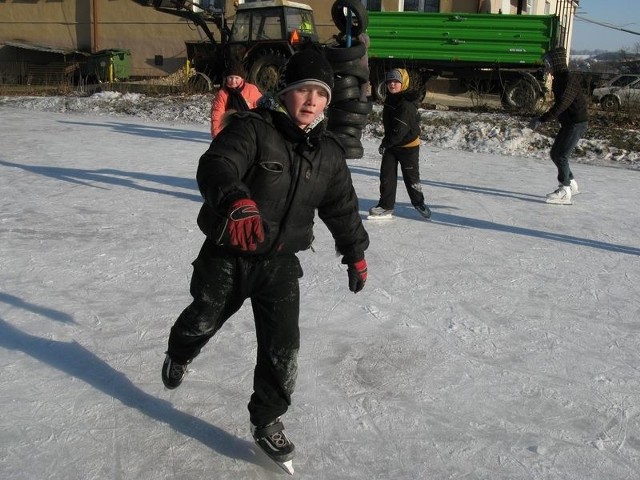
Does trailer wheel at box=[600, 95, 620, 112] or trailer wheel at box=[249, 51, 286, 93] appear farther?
trailer wheel at box=[249, 51, 286, 93]

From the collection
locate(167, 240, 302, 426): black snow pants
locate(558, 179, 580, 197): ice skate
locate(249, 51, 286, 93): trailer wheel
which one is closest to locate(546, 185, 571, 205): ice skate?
locate(558, 179, 580, 197): ice skate

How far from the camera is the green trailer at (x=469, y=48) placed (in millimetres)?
15578

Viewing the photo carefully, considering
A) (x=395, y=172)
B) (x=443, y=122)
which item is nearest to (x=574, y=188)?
(x=395, y=172)

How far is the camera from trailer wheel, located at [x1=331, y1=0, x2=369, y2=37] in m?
6.91

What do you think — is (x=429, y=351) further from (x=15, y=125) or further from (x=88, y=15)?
(x=88, y=15)

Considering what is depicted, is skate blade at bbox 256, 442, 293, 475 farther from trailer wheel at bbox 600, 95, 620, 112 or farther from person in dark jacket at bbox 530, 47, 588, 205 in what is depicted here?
trailer wheel at bbox 600, 95, 620, 112

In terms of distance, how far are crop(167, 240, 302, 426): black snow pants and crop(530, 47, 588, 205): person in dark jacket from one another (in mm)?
4725

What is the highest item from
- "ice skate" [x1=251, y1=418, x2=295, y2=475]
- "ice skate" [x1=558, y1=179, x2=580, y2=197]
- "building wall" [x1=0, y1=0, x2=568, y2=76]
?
"building wall" [x1=0, y1=0, x2=568, y2=76]

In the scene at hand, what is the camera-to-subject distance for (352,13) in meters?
7.19

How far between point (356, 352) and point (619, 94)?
43.7 ft

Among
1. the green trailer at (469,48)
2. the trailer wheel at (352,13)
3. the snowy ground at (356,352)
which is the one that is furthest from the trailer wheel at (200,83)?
the snowy ground at (356,352)

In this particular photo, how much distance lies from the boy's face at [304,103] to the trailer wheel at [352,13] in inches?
193

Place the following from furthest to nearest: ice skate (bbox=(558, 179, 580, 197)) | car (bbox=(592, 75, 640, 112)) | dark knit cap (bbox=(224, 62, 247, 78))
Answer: car (bbox=(592, 75, 640, 112)), ice skate (bbox=(558, 179, 580, 197)), dark knit cap (bbox=(224, 62, 247, 78))

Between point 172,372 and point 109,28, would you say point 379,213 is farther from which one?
point 109,28
